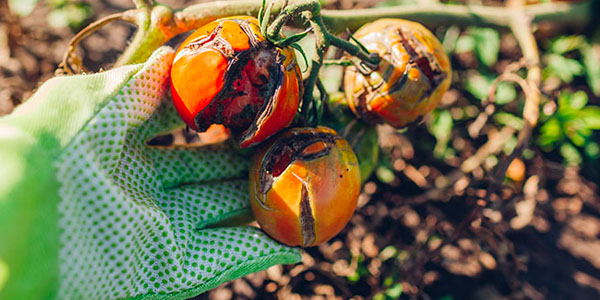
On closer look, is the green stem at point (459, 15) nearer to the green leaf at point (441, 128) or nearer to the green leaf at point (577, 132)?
the green leaf at point (441, 128)

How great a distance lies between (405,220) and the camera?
2.37 meters

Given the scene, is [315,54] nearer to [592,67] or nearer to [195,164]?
[195,164]

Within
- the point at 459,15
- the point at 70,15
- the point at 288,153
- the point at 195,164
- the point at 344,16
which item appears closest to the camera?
the point at 288,153

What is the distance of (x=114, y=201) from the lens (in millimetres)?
1172

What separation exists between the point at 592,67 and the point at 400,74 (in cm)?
154

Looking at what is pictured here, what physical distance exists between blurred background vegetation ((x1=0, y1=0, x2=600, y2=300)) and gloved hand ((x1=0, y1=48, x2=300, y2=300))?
2.16 feet

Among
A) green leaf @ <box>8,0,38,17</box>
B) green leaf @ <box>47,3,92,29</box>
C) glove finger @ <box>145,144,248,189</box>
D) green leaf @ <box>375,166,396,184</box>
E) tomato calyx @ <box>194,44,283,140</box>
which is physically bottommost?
green leaf @ <box>375,166,396,184</box>

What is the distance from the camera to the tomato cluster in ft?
4.21

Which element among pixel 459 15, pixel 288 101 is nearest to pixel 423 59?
pixel 288 101

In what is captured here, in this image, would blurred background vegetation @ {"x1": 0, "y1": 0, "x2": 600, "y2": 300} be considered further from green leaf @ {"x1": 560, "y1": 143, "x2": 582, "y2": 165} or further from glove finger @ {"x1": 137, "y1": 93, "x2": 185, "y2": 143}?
glove finger @ {"x1": 137, "y1": 93, "x2": 185, "y2": 143}

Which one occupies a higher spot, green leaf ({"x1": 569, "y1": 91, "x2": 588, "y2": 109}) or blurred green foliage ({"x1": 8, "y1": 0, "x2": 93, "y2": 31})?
blurred green foliage ({"x1": 8, "y1": 0, "x2": 93, "y2": 31})

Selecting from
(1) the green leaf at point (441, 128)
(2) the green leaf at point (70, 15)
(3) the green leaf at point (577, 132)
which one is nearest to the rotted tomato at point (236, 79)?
(1) the green leaf at point (441, 128)

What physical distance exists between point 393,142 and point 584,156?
1094 millimetres

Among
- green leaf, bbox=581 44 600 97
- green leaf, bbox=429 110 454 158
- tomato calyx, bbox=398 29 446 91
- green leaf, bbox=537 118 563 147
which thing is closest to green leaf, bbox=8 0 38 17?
tomato calyx, bbox=398 29 446 91
